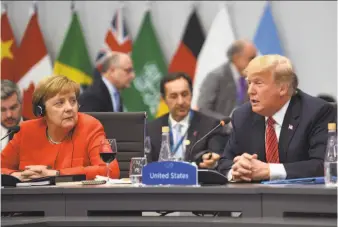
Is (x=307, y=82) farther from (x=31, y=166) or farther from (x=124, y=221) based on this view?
(x=124, y=221)

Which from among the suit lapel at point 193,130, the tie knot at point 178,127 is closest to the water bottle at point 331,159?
the suit lapel at point 193,130

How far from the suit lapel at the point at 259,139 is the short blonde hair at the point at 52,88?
3.35ft

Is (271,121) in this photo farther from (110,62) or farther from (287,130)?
(110,62)

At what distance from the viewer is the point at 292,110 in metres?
4.12

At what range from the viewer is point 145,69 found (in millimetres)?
8375

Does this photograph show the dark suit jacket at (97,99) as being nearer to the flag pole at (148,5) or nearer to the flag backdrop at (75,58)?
the flag backdrop at (75,58)

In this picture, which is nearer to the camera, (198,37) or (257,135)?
(257,135)

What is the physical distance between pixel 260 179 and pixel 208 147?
148 cm

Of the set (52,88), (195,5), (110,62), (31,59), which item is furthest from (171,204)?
(31,59)

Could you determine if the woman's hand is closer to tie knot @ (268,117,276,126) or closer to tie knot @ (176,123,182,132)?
tie knot @ (268,117,276,126)

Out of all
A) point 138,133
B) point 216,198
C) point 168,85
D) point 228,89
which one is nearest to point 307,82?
point 228,89

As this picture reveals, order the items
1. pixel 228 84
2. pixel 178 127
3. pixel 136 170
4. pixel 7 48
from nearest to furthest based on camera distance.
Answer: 1. pixel 136 170
2. pixel 178 127
3. pixel 228 84
4. pixel 7 48

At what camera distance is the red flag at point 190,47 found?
821 cm

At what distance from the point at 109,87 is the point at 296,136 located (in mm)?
3380
